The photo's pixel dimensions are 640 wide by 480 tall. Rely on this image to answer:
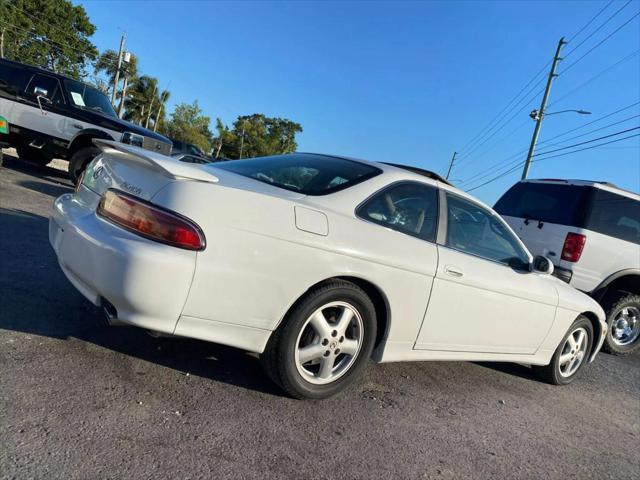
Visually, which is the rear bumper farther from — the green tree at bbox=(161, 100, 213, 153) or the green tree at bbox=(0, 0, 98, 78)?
the green tree at bbox=(161, 100, 213, 153)

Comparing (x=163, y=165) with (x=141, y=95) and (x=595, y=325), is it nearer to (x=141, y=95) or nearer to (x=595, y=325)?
(x=595, y=325)

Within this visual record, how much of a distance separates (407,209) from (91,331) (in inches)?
90.1

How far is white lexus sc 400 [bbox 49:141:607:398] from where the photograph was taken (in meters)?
2.52

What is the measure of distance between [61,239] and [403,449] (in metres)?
2.38

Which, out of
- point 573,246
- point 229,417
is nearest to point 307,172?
point 229,417

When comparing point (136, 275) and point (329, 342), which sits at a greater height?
point (136, 275)

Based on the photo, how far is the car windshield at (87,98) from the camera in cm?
946

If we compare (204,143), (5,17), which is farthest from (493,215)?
(204,143)

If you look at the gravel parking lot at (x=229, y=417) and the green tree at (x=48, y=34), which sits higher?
the green tree at (x=48, y=34)

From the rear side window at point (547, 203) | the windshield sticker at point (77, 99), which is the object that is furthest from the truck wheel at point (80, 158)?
the rear side window at point (547, 203)

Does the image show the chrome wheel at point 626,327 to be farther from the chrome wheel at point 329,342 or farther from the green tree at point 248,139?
the green tree at point 248,139

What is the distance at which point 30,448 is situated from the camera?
2068 millimetres

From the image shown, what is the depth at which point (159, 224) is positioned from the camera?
2.51m

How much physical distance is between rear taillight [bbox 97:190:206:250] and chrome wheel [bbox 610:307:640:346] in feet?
20.1
